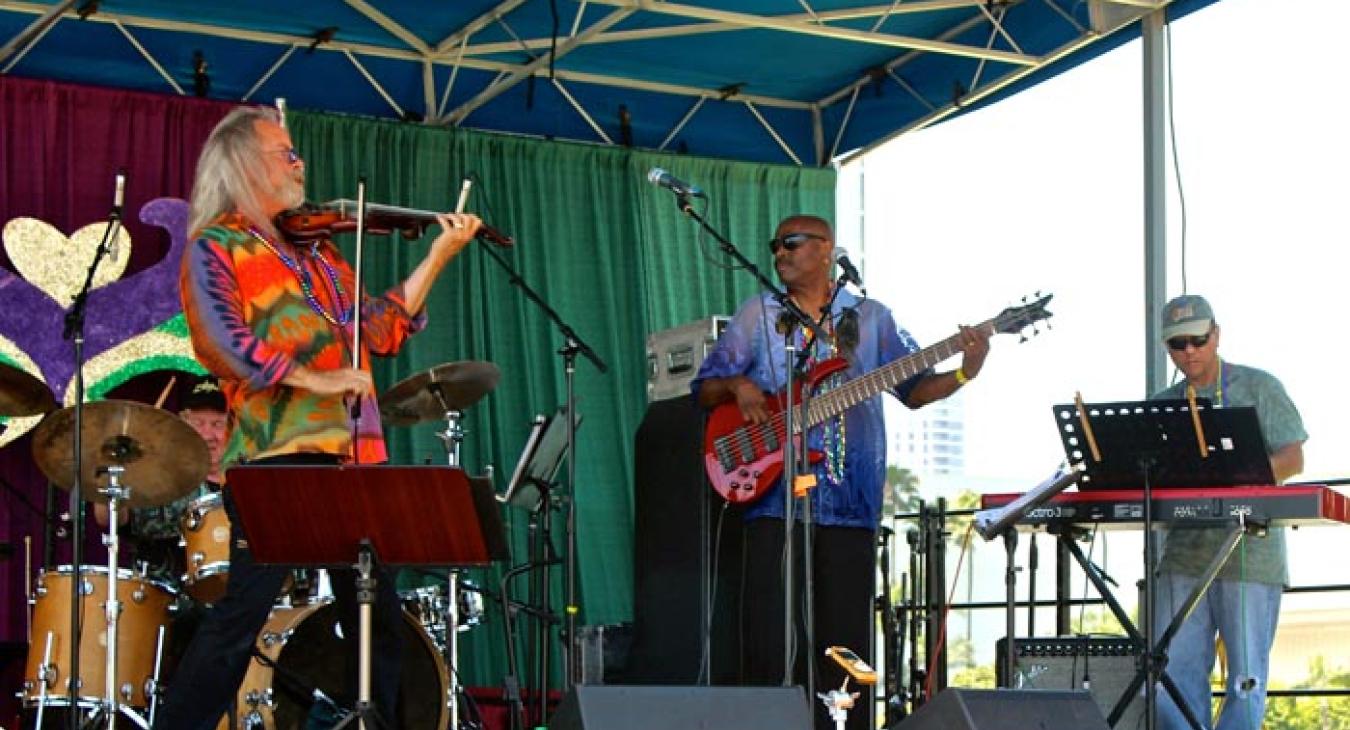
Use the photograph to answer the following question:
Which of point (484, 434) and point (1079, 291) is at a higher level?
point (1079, 291)

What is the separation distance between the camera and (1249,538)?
241 inches

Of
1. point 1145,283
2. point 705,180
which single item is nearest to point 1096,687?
point 1145,283

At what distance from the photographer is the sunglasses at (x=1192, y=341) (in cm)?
644

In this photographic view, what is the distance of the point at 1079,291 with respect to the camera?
13.3 metres

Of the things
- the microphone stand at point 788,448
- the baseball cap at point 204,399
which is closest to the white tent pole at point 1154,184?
Result: the microphone stand at point 788,448

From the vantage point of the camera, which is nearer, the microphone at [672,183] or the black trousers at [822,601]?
the microphone at [672,183]

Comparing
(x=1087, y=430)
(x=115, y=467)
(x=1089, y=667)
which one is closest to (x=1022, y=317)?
(x=1087, y=430)

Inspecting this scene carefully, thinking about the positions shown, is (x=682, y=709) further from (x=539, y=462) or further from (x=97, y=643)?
(x=97, y=643)

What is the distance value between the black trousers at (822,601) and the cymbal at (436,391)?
5.77 ft

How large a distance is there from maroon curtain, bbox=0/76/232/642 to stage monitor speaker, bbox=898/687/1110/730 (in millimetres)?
5467

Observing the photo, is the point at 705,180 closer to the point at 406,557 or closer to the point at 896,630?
the point at 896,630

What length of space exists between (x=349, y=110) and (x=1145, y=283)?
13.3 ft

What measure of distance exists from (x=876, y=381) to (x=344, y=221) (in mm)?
2031

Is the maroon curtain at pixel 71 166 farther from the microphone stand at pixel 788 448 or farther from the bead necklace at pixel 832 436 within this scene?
the microphone stand at pixel 788 448
